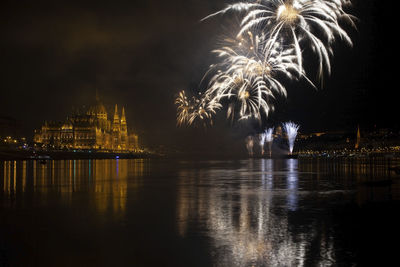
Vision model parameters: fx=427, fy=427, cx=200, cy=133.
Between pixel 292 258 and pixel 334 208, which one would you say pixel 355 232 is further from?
pixel 334 208

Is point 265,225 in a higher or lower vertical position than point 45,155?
lower

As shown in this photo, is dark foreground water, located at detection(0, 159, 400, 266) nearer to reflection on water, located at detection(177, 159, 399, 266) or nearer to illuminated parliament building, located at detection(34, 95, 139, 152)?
reflection on water, located at detection(177, 159, 399, 266)

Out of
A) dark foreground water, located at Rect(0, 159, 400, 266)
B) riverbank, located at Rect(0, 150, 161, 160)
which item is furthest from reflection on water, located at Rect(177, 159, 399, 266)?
riverbank, located at Rect(0, 150, 161, 160)

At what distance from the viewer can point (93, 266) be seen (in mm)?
6668

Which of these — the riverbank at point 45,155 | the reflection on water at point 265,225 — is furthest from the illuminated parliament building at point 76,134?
the reflection on water at point 265,225

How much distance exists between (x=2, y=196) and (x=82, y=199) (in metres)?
3.55

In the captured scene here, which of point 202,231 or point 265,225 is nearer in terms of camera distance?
point 202,231

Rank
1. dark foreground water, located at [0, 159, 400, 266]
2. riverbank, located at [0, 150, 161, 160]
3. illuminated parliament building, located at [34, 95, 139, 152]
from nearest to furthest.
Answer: dark foreground water, located at [0, 159, 400, 266], riverbank, located at [0, 150, 161, 160], illuminated parliament building, located at [34, 95, 139, 152]

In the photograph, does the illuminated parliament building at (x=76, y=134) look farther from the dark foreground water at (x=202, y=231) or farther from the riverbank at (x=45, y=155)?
the dark foreground water at (x=202, y=231)

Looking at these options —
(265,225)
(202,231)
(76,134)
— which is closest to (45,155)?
(76,134)

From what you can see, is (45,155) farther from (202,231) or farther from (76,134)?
(202,231)

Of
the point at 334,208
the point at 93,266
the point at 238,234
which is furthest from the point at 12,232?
the point at 334,208

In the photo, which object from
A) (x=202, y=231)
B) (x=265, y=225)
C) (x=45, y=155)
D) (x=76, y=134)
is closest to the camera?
(x=202, y=231)

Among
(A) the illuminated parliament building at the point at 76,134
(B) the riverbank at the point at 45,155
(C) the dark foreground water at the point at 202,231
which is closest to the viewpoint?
(C) the dark foreground water at the point at 202,231
